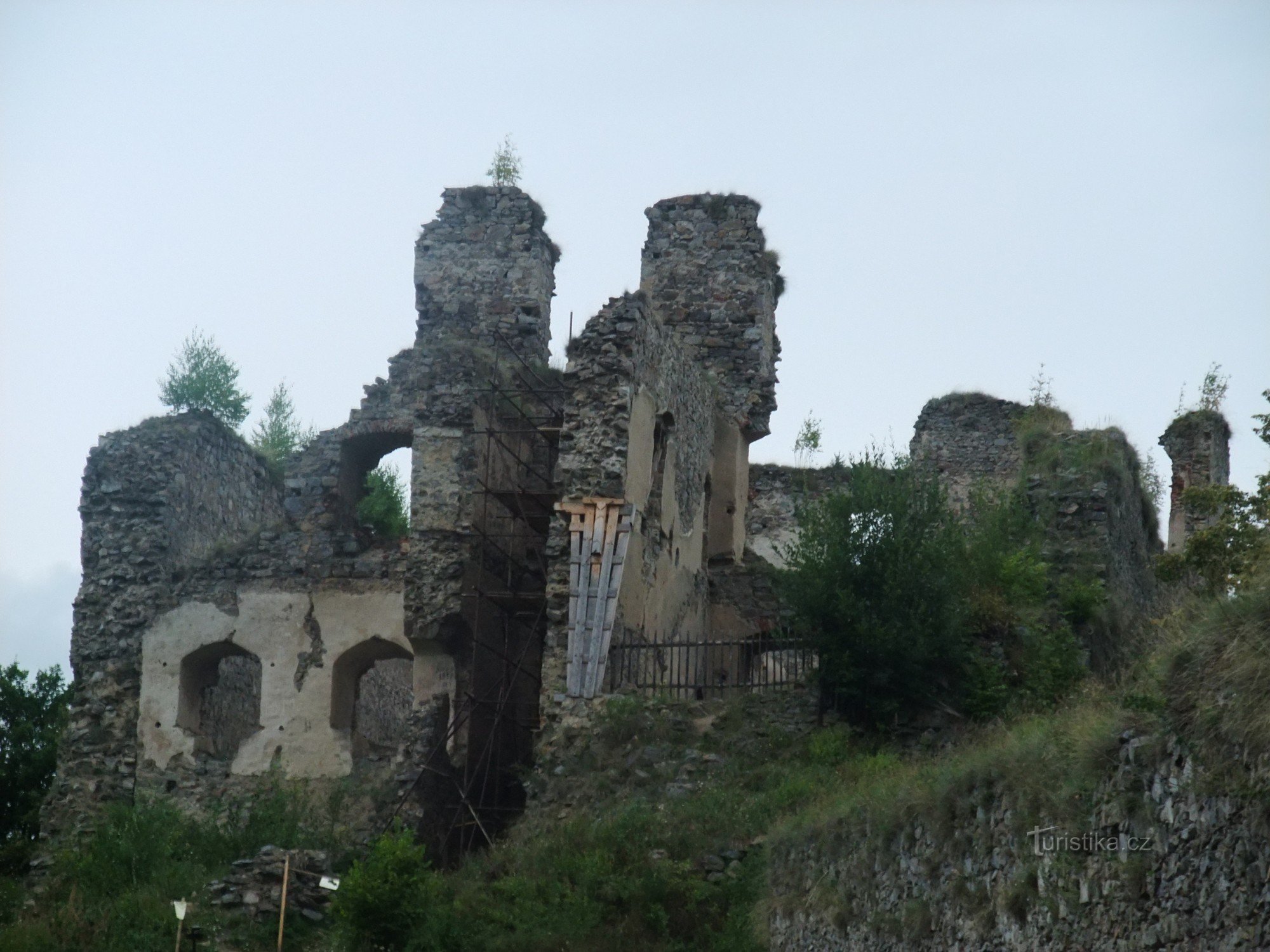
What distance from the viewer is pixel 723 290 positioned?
1155 inches

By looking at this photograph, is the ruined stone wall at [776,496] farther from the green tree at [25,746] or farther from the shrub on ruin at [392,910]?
the shrub on ruin at [392,910]

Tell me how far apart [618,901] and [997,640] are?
20.5 ft

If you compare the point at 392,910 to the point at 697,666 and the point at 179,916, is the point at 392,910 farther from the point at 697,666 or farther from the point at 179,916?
the point at 697,666

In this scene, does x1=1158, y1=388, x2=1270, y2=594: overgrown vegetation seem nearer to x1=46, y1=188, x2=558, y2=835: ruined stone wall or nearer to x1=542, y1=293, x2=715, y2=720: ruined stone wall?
x1=542, y1=293, x2=715, y2=720: ruined stone wall

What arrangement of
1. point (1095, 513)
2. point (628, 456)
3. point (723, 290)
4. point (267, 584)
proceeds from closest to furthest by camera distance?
point (628, 456)
point (1095, 513)
point (267, 584)
point (723, 290)

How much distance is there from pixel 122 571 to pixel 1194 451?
59.7 ft

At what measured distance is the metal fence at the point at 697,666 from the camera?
21.5m

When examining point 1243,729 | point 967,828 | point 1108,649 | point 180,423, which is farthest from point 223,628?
point 1243,729

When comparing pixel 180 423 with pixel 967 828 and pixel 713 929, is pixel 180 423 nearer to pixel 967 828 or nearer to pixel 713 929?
pixel 713 929

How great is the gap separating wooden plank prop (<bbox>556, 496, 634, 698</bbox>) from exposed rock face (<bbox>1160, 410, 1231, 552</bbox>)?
43.2 ft

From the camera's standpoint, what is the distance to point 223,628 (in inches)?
1056

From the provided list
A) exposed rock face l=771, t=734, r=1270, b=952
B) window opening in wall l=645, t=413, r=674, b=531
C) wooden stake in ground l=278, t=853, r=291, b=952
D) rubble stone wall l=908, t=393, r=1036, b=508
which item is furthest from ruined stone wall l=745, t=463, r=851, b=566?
exposed rock face l=771, t=734, r=1270, b=952

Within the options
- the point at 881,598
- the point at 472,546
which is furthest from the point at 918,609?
the point at 472,546

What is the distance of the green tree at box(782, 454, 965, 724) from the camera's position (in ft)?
67.4
